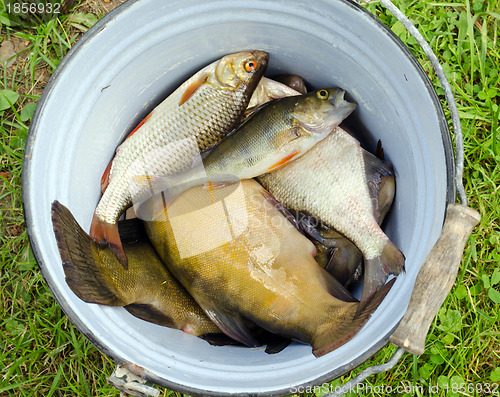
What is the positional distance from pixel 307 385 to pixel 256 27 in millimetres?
1363

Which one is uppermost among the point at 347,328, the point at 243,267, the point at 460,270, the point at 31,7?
the point at 31,7

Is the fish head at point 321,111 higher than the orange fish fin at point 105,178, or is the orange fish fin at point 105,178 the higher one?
the fish head at point 321,111

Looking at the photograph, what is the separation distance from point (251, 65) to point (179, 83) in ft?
1.31

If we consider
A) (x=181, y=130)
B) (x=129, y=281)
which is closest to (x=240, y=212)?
(x=181, y=130)

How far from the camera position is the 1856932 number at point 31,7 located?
7.67 ft

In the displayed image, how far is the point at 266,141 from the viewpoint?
1.76m

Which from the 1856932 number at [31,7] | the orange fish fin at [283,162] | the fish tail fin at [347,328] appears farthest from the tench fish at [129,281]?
the 1856932 number at [31,7]

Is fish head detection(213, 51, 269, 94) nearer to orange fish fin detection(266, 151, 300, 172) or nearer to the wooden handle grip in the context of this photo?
orange fish fin detection(266, 151, 300, 172)

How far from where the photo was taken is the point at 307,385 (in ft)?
4.99

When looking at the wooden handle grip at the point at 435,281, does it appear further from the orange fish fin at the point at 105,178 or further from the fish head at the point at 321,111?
the orange fish fin at the point at 105,178

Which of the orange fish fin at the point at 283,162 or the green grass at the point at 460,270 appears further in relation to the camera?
the green grass at the point at 460,270

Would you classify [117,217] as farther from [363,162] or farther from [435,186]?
[435,186]

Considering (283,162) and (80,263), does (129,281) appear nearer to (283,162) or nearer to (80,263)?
(80,263)

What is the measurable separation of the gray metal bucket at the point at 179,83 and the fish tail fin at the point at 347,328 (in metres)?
0.04
